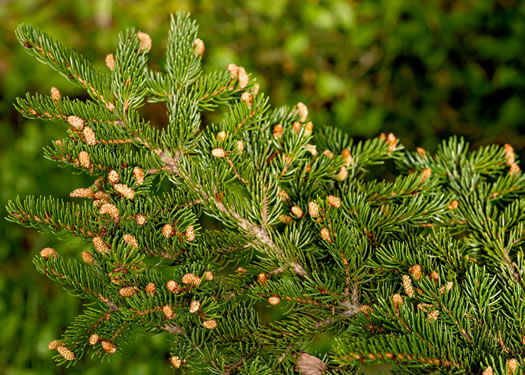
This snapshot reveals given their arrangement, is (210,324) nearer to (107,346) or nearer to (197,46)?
(107,346)

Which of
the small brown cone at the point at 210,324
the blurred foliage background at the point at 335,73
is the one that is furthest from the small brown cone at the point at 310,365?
the blurred foliage background at the point at 335,73

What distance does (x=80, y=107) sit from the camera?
0.35 metres

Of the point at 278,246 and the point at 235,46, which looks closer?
the point at 278,246

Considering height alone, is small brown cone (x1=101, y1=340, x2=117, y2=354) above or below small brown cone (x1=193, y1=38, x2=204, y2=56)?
below

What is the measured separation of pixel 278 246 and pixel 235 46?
870 mm

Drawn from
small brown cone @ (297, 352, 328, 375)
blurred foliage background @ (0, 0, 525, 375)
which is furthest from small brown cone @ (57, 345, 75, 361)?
blurred foliage background @ (0, 0, 525, 375)

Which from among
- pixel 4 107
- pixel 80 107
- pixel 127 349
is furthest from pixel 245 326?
pixel 4 107

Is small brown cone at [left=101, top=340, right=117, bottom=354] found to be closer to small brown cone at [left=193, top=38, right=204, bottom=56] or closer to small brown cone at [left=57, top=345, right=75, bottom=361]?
small brown cone at [left=57, top=345, right=75, bottom=361]

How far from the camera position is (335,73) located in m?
1.12

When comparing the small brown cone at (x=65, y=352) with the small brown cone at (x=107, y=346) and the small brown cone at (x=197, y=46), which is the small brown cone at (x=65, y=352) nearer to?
the small brown cone at (x=107, y=346)

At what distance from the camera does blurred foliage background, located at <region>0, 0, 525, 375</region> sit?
1000 mm

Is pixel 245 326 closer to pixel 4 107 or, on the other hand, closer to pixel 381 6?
pixel 381 6

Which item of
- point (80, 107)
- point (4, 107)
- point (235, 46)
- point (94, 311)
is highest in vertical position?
point (235, 46)

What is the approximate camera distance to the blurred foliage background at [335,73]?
3.28ft
